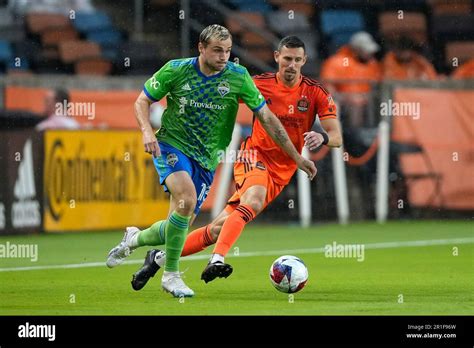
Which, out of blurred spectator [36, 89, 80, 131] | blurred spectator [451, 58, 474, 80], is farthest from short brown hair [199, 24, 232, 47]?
blurred spectator [451, 58, 474, 80]

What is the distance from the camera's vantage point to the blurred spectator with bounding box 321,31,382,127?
71.7 feet

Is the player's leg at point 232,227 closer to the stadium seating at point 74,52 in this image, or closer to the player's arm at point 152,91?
the player's arm at point 152,91

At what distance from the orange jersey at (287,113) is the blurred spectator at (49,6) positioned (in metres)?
10.8

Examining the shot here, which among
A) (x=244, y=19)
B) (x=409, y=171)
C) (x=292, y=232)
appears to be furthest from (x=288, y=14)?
(x=292, y=232)

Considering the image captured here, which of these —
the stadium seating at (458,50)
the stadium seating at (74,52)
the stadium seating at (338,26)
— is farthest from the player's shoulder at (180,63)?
the stadium seating at (458,50)

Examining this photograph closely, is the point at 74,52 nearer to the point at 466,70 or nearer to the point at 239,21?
the point at 239,21

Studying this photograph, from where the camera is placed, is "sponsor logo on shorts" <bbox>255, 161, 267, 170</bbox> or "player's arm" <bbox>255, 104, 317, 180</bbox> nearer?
"player's arm" <bbox>255, 104, 317, 180</bbox>

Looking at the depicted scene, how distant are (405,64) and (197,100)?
43.3 ft

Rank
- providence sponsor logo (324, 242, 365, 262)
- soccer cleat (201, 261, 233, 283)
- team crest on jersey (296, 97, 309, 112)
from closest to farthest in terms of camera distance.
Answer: soccer cleat (201, 261, 233, 283), team crest on jersey (296, 97, 309, 112), providence sponsor logo (324, 242, 365, 262)

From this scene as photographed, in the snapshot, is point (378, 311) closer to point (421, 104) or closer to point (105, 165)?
point (105, 165)

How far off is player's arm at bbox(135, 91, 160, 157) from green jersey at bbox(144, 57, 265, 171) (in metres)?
0.24

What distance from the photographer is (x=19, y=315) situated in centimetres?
995

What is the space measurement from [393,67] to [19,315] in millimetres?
15077
